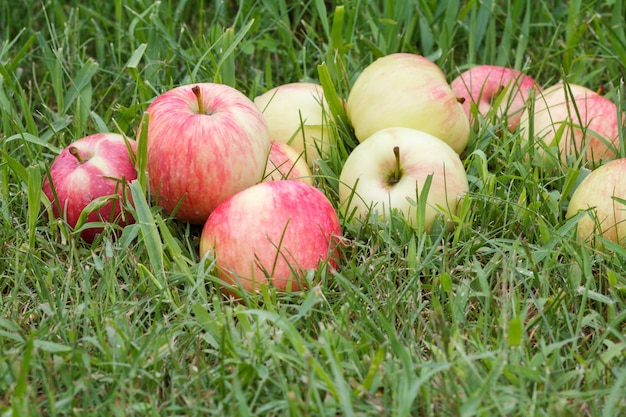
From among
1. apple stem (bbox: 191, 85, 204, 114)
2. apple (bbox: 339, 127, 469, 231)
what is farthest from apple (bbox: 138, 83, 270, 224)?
apple (bbox: 339, 127, 469, 231)

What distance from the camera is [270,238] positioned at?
205 centimetres

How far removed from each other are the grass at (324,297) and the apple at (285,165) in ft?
0.23

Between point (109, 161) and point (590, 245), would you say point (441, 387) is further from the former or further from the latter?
point (109, 161)

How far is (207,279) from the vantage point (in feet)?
6.90

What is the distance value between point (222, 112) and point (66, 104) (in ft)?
2.46

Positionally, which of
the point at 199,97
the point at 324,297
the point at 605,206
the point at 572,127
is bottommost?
the point at 324,297

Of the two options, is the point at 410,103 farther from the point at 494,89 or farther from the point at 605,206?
the point at 605,206

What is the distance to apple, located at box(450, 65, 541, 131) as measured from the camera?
9.12 feet

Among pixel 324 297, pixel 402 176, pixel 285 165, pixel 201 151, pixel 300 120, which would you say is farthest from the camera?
pixel 300 120

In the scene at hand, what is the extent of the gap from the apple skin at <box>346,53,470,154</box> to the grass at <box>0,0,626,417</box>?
11 centimetres

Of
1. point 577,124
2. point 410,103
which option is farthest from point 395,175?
point 577,124

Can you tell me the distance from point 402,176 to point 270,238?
1.53 feet

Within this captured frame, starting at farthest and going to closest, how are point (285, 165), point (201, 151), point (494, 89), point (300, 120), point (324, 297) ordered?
1. point (494, 89)
2. point (300, 120)
3. point (285, 165)
4. point (201, 151)
5. point (324, 297)

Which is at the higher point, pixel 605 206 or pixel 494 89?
pixel 494 89
